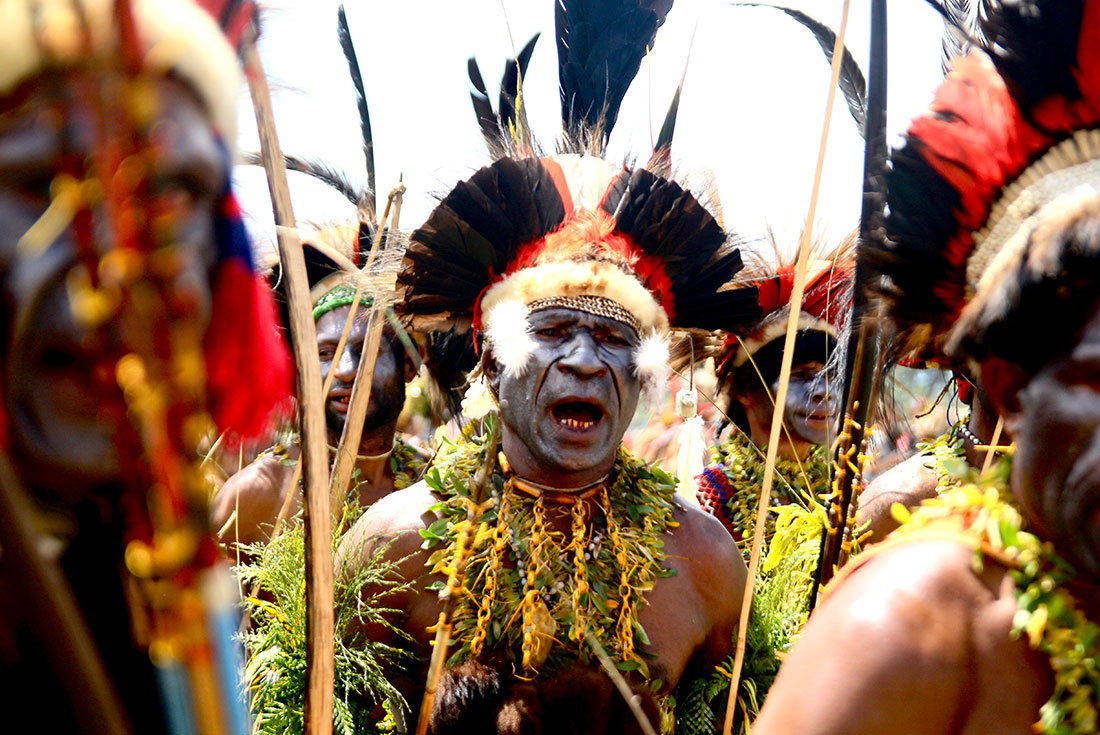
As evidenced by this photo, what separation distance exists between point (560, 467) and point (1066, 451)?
189cm

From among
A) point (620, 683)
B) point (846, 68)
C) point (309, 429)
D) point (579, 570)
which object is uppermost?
point (846, 68)

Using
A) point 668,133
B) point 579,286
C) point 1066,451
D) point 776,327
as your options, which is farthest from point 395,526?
point 776,327

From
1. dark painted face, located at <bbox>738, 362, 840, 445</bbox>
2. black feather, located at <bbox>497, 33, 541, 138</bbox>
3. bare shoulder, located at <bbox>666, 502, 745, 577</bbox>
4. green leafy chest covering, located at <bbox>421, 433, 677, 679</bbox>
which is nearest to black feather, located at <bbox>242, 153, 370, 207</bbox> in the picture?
black feather, located at <bbox>497, 33, 541, 138</bbox>

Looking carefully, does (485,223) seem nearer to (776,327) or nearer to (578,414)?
(578,414)

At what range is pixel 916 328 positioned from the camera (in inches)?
86.6

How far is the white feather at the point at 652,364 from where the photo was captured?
3.43 meters

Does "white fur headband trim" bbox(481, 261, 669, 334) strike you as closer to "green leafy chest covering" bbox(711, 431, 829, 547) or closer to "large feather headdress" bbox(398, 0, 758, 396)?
"large feather headdress" bbox(398, 0, 758, 396)

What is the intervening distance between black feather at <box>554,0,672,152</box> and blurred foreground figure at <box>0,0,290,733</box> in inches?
133

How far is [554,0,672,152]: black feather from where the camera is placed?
4281mm

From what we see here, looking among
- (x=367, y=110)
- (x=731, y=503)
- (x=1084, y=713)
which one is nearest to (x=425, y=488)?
(x=367, y=110)

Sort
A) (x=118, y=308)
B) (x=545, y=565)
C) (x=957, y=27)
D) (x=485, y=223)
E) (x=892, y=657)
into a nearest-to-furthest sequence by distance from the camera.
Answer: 1. (x=118, y=308)
2. (x=892, y=657)
3. (x=957, y=27)
4. (x=545, y=565)
5. (x=485, y=223)

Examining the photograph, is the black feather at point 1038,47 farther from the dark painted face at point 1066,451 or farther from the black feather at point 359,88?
the black feather at point 359,88

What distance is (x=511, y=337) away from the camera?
3389 millimetres

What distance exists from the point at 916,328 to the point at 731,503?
4103 mm
